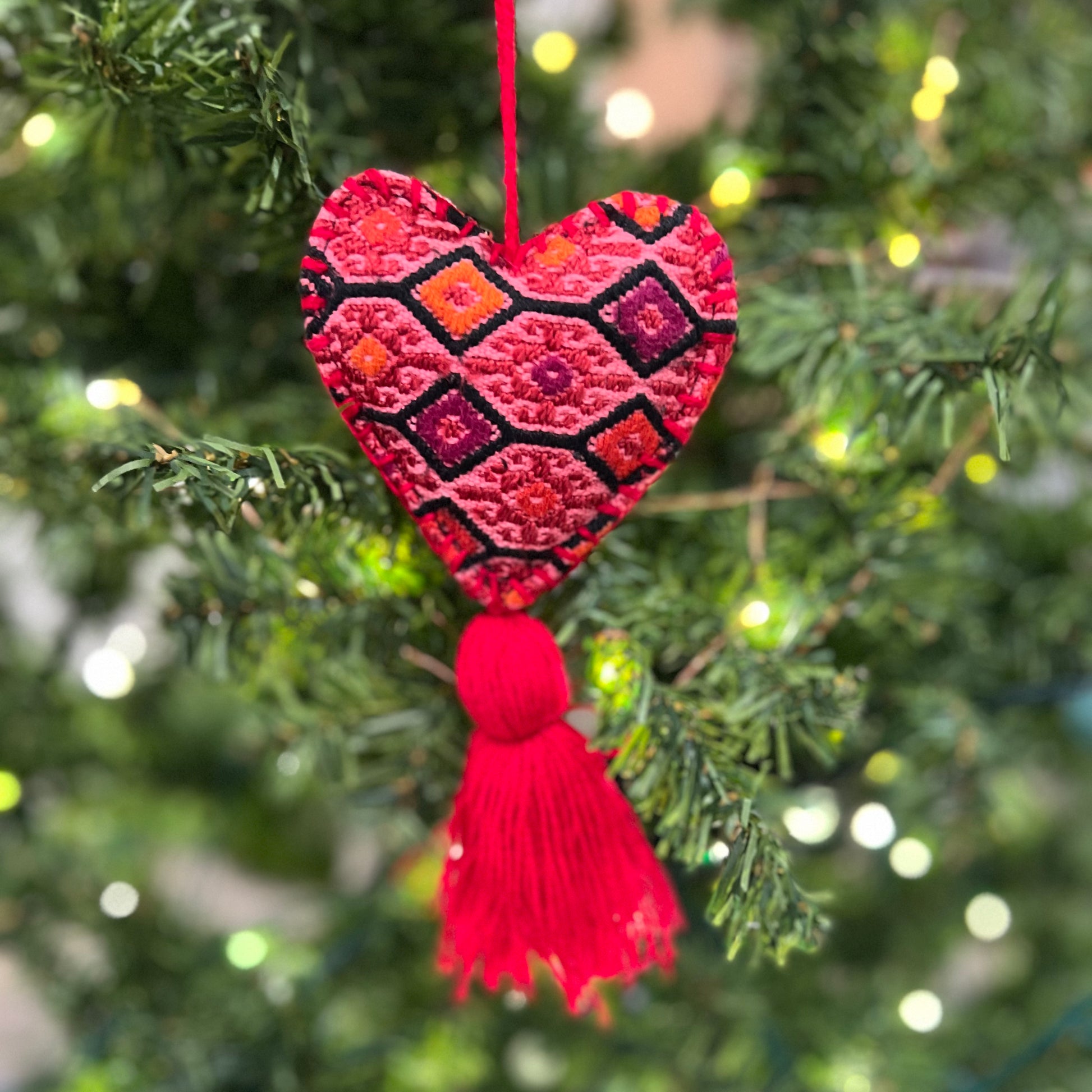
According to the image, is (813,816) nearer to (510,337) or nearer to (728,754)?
(728,754)

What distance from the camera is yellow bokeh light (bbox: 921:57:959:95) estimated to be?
432 millimetres

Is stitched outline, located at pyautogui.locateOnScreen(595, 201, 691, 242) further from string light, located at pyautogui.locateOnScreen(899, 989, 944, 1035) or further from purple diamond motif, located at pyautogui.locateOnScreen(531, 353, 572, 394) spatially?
string light, located at pyautogui.locateOnScreen(899, 989, 944, 1035)

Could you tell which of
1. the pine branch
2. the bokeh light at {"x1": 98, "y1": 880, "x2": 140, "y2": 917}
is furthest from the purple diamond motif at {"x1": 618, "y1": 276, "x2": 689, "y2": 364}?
the bokeh light at {"x1": 98, "y1": 880, "x2": 140, "y2": 917}

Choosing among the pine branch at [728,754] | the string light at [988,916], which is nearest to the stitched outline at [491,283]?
the pine branch at [728,754]

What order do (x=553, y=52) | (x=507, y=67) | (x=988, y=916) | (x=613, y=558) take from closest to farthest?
1. (x=507, y=67)
2. (x=613, y=558)
3. (x=553, y=52)
4. (x=988, y=916)

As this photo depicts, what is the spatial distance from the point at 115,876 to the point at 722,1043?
407 mm

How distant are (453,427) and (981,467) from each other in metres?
0.30

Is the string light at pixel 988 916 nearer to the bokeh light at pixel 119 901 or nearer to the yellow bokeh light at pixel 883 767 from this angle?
the yellow bokeh light at pixel 883 767

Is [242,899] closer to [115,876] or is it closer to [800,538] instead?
[115,876]

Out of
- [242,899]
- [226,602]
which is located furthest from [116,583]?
[242,899]

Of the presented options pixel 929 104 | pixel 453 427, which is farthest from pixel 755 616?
pixel 929 104

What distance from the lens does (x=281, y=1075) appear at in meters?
0.45

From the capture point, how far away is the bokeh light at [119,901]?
1.77 feet

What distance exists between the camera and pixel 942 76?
432mm
